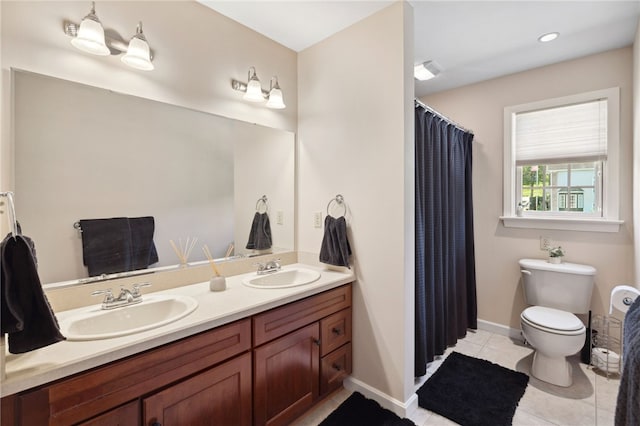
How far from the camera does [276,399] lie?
61.3 inches

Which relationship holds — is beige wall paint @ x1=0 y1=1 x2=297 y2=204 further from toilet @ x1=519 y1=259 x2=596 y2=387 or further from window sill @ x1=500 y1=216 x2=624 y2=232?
toilet @ x1=519 y1=259 x2=596 y2=387

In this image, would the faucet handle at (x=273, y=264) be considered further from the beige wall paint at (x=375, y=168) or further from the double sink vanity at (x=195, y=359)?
the beige wall paint at (x=375, y=168)

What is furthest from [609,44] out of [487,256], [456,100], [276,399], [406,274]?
[276,399]

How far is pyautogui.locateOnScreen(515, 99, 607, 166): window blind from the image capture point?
2410mm

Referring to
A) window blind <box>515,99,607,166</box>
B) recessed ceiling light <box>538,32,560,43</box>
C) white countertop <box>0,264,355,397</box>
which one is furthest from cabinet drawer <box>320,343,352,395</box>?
recessed ceiling light <box>538,32,560,43</box>

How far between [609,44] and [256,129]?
2704mm

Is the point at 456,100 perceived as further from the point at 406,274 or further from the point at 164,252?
the point at 164,252

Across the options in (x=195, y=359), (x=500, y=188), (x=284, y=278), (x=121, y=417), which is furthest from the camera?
(x=500, y=188)

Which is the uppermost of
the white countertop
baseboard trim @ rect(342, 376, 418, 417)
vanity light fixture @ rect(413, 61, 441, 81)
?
vanity light fixture @ rect(413, 61, 441, 81)

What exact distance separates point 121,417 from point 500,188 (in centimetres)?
313

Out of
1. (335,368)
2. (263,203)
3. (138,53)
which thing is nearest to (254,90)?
(138,53)

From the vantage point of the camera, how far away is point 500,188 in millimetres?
2822

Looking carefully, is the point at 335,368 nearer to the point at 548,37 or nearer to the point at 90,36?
the point at 90,36

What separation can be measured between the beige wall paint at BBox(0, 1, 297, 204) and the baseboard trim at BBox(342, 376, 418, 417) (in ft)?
6.24
